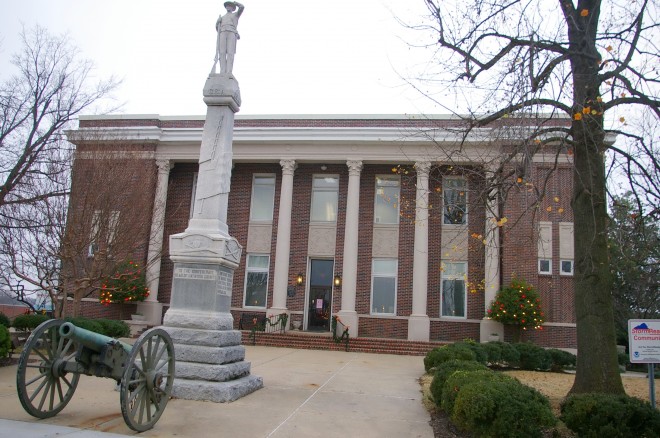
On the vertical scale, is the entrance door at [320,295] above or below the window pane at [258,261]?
below

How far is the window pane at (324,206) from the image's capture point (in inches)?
998

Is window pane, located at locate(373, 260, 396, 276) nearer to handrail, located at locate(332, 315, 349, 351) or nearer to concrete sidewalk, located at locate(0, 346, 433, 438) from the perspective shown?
handrail, located at locate(332, 315, 349, 351)

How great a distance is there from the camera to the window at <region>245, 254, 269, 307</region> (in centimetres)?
2516

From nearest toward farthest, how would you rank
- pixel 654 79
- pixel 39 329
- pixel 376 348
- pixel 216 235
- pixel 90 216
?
pixel 39 329 < pixel 654 79 < pixel 216 235 < pixel 90 216 < pixel 376 348

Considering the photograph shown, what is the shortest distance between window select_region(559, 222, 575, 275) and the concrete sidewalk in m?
13.1

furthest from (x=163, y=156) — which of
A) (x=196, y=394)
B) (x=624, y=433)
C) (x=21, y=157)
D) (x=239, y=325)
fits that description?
(x=624, y=433)

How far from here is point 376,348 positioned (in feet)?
67.4

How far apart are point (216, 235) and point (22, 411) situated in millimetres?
3820

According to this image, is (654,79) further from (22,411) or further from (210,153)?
(22,411)

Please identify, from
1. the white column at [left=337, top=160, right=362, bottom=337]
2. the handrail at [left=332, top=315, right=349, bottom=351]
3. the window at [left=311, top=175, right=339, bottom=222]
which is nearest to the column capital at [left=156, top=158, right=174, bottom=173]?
the window at [left=311, top=175, right=339, bottom=222]

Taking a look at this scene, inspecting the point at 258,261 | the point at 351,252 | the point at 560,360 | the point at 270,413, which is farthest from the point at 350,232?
A: the point at 270,413

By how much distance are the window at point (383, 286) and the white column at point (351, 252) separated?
162cm

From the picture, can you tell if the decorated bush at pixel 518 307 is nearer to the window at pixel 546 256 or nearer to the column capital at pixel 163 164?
the window at pixel 546 256

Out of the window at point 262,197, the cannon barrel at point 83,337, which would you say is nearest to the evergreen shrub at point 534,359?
the cannon barrel at point 83,337
